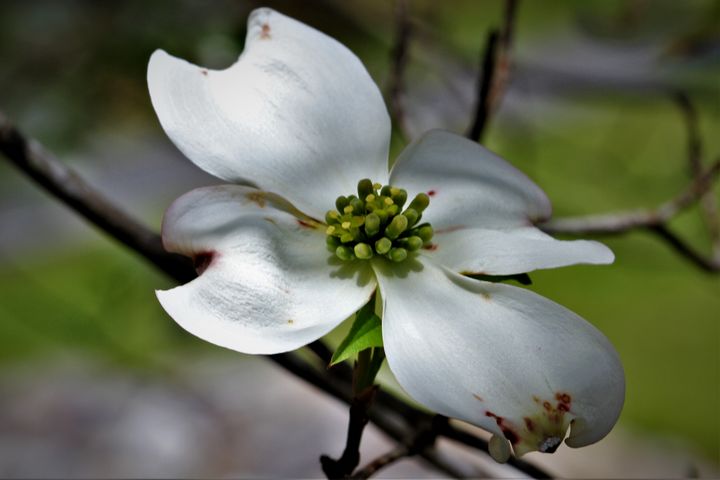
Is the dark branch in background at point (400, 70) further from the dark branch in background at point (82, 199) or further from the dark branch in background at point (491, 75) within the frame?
the dark branch in background at point (82, 199)

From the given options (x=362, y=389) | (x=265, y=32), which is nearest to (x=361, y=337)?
(x=362, y=389)

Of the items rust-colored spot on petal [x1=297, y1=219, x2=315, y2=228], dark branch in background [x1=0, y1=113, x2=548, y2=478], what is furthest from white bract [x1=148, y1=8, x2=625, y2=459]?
dark branch in background [x1=0, y1=113, x2=548, y2=478]

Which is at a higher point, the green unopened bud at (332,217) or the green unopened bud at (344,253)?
the green unopened bud at (332,217)

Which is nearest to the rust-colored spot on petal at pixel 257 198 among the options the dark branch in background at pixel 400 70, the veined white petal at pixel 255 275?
the veined white petal at pixel 255 275

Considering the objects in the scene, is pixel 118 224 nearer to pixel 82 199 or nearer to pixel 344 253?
pixel 82 199

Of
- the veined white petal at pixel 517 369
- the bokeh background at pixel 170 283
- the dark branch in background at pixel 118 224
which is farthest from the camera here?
the bokeh background at pixel 170 283

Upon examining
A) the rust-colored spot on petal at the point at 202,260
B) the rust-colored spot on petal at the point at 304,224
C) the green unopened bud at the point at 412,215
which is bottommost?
the rust-colored spot on petal at the point at 202,260

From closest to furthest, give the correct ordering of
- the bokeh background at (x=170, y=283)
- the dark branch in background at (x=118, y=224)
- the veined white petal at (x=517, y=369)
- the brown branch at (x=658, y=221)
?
the veined white petal at (x=517, y=369)
the dark branch in background at (x=118, y=224)
the brown branch at (x=658, y=221)
the bokeh background at (x=170, y=283)
